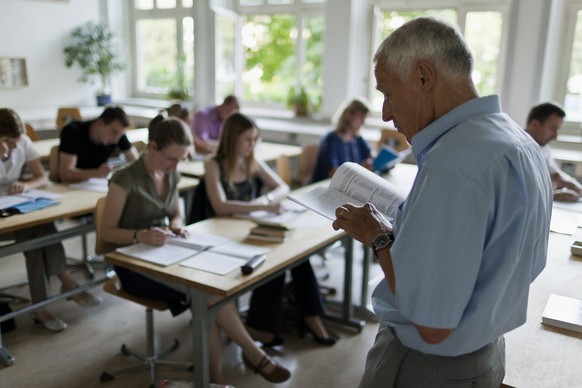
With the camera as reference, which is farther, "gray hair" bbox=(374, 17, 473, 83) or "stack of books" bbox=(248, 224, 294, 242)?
"stack of books" bbox=(248, 224, 294, 242)

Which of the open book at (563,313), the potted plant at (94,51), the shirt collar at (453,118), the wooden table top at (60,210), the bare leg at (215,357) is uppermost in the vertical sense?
the potted plant at (94,51)

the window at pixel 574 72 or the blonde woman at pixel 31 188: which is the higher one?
the window at pixel 574 72

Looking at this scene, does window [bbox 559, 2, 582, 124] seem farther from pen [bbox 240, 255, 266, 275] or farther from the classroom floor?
pen [bbox 240, 255, 266, 275]

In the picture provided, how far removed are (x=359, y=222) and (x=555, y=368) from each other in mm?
593

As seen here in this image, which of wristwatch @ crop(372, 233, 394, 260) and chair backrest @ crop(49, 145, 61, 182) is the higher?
wristwatch @ crop(372, 233, 394, 260)

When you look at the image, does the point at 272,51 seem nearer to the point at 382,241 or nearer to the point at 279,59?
the point at 279,59

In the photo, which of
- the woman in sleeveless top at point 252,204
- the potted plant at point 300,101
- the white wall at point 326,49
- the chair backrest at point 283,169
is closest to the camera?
the woman in sleeveless top at point 252,204

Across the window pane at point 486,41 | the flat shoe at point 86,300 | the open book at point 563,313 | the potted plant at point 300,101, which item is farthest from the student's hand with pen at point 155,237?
the potted plant at point 300,101

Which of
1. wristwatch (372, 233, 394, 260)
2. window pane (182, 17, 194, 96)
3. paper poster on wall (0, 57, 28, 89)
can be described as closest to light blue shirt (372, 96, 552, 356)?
wristwatch (372, 233, 394, 260)

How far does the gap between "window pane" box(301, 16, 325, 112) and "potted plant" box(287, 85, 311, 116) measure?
7 cm

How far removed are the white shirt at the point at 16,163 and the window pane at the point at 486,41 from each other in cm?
412

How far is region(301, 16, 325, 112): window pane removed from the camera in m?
6.40

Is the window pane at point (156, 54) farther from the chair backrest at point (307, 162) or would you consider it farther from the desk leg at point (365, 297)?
the desk leg at point (365, 297)

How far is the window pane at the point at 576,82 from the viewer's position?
491 cm
